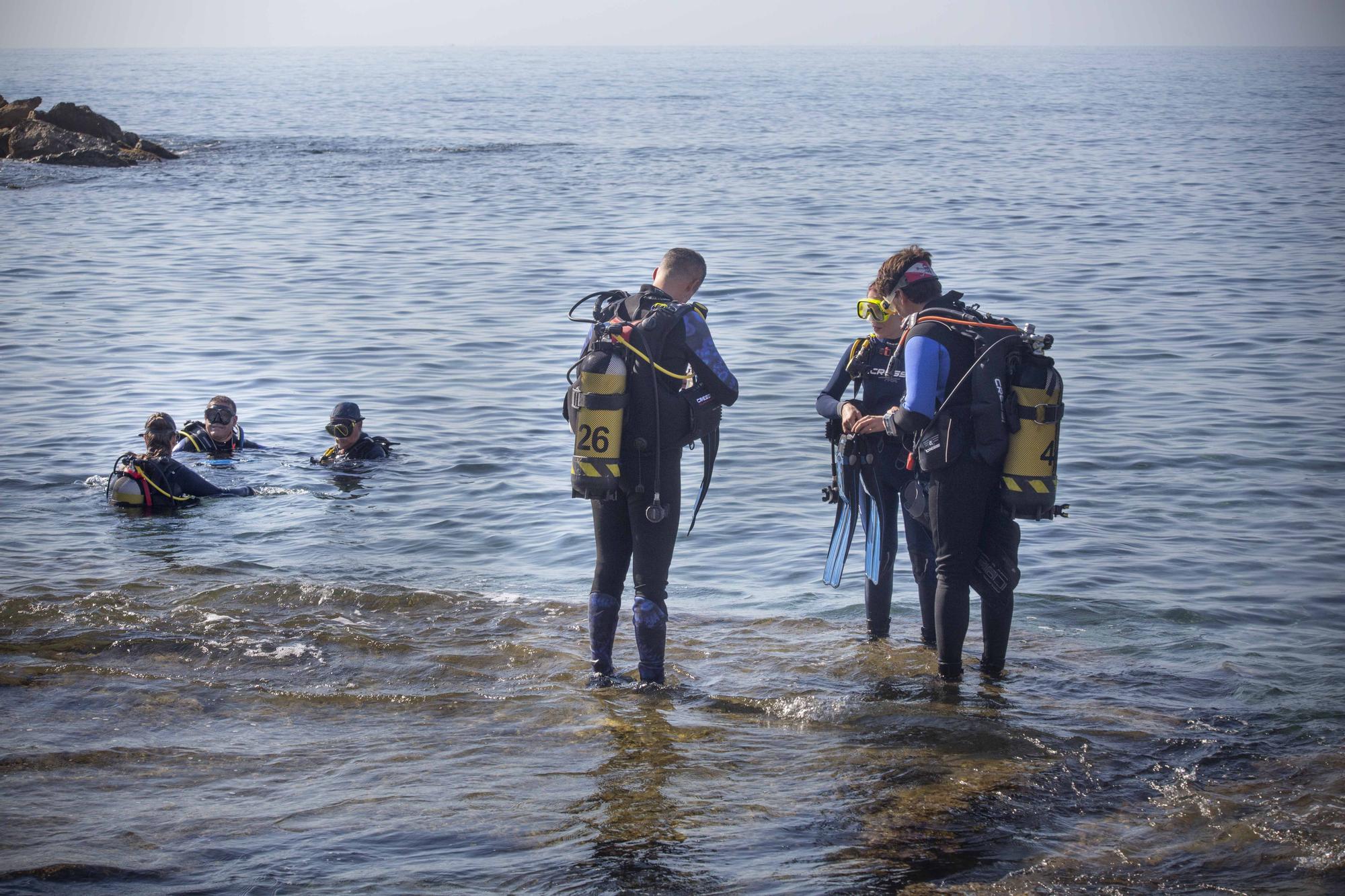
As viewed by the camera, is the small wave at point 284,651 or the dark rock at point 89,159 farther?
the dark rock at point 89,159

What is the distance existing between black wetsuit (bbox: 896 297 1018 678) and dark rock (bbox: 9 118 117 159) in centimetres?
3699

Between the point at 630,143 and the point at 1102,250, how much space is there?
91.6 feet

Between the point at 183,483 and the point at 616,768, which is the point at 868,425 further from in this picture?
the point at 183,483

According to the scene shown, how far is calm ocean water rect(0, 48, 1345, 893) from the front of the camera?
4.76m

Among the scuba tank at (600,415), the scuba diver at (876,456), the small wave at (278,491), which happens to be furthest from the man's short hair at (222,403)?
the scuba diver at (876,456)

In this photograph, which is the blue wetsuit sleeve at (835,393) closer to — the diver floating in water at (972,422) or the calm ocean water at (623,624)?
the diver floating in water at (972,422)

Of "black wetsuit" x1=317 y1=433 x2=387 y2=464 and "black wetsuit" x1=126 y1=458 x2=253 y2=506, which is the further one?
"black wetsuit" x1=317 y1=433 x2=387 y2=464

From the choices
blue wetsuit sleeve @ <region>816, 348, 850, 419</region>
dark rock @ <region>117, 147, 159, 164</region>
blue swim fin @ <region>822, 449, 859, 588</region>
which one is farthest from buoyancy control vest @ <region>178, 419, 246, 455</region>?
dark rock @ <region>117, 147, 159, 164</region>

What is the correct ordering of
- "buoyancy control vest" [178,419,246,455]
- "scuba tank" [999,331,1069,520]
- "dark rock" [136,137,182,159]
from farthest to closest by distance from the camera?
"dark rock" [136,137,182,159] < "buoyancy control vest" [178,419,246,455] < "scuba tank" [999,331,1069,520]

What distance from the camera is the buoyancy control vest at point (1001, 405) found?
560cm

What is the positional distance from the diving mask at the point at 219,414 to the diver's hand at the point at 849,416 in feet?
20.3

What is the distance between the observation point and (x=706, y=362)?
5824 millimetres

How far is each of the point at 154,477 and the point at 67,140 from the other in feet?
107

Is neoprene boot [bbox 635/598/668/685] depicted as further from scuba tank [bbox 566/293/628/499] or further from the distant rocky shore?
the distant rocky shore
